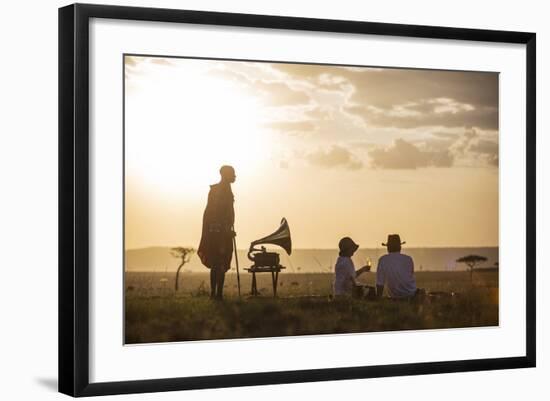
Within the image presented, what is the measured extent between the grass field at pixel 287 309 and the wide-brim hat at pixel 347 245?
173 millimetres

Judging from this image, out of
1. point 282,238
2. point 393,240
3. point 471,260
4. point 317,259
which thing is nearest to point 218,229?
point 282,238

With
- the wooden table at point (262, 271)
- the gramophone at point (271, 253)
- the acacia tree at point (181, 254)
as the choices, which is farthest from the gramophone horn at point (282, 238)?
the acacia tree at point (181, 254)

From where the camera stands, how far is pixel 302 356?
5828 millimetres

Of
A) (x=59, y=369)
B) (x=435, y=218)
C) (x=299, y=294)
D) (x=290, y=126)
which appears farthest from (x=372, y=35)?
(x=59, y=369)

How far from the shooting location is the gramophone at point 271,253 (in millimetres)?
5770

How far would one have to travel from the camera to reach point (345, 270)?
19.5 feet

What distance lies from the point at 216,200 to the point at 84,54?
1.00 meters

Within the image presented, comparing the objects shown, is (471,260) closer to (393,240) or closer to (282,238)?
(393,240)

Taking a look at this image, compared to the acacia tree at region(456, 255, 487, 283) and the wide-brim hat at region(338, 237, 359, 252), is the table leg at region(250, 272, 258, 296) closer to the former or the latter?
the wide-brim hat at region(338, 237, 359, 252)

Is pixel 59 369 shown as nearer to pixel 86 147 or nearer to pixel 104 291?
pixel 104 291

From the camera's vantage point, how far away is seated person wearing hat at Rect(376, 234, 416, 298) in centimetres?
603

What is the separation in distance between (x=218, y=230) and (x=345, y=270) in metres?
0.74

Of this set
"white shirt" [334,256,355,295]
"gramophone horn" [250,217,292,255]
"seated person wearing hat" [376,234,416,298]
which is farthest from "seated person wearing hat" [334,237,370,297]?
"gramophone horn" [250,217,292,255]

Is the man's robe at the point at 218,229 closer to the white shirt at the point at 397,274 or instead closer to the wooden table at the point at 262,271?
the wooden table at the point at 262,271
